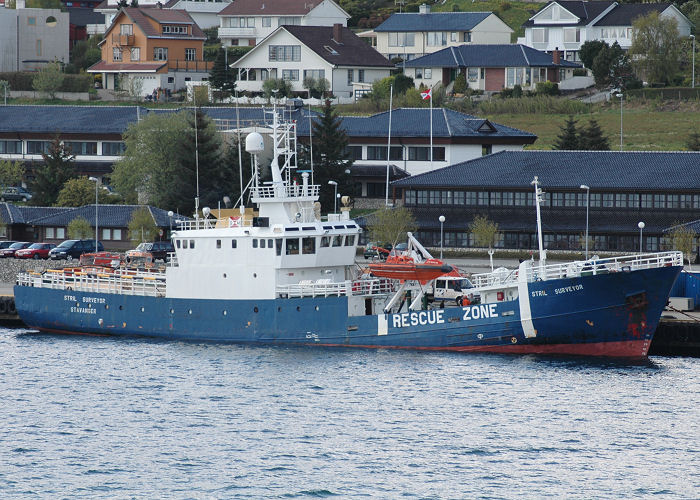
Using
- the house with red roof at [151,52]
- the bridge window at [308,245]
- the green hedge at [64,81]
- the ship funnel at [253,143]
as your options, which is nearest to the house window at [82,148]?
the house with red roof at [151,52]

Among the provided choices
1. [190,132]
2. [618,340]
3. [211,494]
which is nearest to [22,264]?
[190,132]

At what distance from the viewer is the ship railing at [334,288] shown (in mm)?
57094

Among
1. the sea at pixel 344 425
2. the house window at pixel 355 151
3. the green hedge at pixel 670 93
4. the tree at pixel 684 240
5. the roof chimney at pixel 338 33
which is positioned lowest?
the sea at pixel 344 425

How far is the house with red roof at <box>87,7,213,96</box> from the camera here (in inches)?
5482

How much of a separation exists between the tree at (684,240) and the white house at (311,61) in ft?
200

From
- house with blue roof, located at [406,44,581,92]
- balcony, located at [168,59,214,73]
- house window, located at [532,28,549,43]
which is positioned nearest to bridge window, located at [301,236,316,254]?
house with blue roof, located at [406,44,581,92]

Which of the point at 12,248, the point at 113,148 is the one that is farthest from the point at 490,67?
the point at 12,248

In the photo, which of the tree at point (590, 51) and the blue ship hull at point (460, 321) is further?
the tree at point (590, 51)

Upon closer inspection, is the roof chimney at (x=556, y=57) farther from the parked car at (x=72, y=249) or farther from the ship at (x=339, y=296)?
the ship at (x=339, y=296)

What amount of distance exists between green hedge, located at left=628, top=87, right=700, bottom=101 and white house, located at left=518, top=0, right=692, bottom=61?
694 inches

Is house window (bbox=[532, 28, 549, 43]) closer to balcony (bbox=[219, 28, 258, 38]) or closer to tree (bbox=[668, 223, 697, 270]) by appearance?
balcony (bbox=[219, 28, 258, 38])

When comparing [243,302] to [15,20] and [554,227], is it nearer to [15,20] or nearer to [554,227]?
[554,227]

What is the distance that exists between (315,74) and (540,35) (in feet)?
82.8

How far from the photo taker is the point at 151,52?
143000 millimetres
